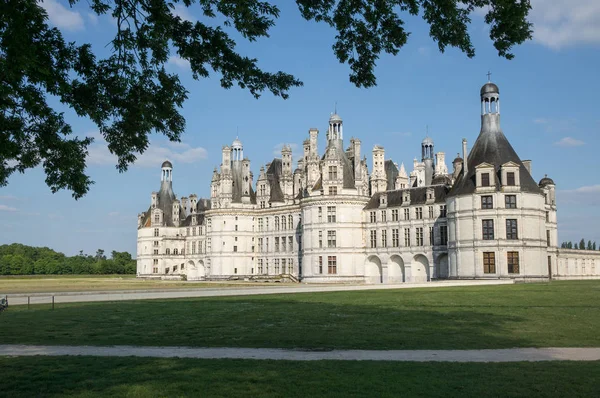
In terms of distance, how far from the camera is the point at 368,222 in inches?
3039

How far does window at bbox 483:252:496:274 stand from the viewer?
6069cm

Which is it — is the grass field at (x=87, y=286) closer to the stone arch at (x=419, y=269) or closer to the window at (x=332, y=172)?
the window at (x=332, y=172)

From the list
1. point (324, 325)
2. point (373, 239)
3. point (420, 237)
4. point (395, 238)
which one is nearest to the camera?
point (324, 325)

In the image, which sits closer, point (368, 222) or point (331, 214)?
point (331, 214)

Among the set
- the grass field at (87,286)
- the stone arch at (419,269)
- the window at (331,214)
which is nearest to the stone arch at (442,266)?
the stone arch at (419,269)

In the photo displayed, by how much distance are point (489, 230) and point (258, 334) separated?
46.7m

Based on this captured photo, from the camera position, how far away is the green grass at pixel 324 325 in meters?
17.1

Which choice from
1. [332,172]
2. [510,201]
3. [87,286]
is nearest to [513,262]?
Result: [510,201]

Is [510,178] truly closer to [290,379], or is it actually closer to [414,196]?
[414,196]

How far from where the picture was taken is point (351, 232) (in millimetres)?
75250

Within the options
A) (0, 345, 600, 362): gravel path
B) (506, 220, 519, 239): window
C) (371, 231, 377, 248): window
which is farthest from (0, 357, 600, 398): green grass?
(371, 231, 377, 248): window

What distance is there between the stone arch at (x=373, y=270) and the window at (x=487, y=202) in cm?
1902

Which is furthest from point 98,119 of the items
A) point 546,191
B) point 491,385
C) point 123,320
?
point 546,191

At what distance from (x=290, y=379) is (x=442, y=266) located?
197ft
